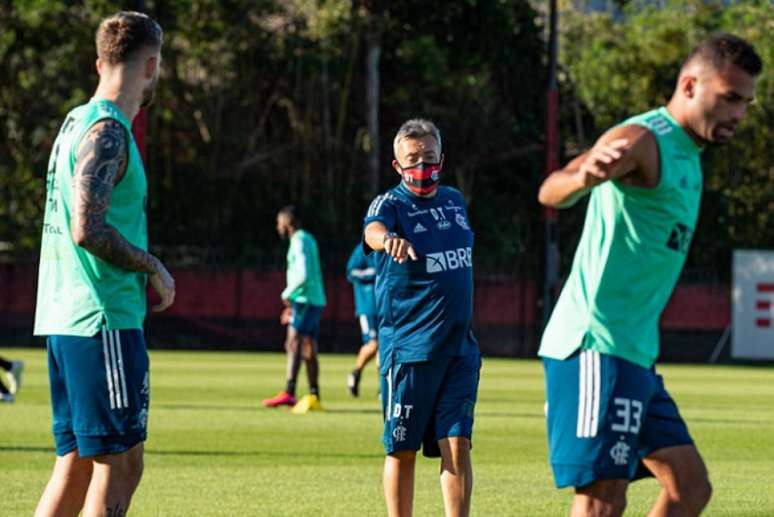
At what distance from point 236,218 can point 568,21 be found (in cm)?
2163

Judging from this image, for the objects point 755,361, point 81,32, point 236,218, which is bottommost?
point 755,361

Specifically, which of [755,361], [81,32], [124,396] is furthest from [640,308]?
[81,32]

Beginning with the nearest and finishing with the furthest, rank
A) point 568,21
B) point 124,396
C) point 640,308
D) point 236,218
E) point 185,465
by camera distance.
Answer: point 640,308, point 124,396, point 185,465, point 236,218, point 568,21

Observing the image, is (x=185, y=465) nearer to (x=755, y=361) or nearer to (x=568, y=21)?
(x=755, y=361)

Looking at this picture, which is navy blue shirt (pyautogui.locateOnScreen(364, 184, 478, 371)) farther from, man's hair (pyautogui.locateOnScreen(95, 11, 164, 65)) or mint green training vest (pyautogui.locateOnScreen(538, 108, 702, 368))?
mint green training vest (pyautogui.locateOnScreen(538, 108, 702, 368))

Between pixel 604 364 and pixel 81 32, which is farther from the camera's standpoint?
pixel 81 32

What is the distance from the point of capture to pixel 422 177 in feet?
32.2

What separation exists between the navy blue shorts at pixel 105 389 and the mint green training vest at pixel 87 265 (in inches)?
2.3

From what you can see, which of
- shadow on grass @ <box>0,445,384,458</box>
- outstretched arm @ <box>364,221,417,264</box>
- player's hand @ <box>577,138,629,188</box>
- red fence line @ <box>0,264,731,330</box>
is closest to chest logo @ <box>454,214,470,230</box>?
outstretched arm @ <box>364,221,417,264</box>

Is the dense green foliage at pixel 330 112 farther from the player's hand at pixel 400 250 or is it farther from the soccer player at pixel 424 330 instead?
the player's hand at pixel 400 250

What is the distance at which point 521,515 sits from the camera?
11.3 m

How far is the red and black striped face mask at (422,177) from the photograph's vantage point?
9820 millimetres

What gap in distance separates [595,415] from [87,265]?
2183mm

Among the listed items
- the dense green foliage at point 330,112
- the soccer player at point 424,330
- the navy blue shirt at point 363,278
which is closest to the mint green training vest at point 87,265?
the soccer player at point 424,330
